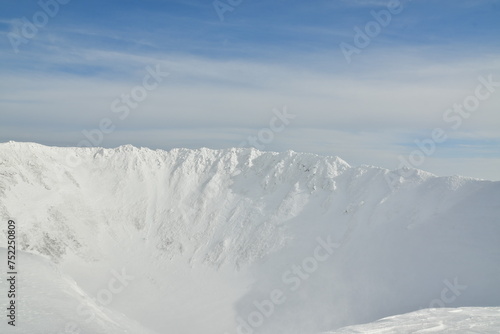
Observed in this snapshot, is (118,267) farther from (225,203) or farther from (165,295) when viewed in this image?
(225,203)

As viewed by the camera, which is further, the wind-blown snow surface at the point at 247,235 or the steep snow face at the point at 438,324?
the wind-blown snow surface at the point at 247,235

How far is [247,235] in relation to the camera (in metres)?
73.7

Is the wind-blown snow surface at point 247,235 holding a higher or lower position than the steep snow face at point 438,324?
higher

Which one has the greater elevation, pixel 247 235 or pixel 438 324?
pixel 247 235

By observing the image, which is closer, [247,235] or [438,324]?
[438,324]

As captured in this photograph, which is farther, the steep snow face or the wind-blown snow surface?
the wind-blown snow surface

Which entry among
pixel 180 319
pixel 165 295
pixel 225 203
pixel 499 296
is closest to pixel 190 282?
pixel 165 295

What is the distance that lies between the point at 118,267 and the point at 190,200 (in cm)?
2107

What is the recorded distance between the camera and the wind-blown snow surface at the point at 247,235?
52812 millimetres

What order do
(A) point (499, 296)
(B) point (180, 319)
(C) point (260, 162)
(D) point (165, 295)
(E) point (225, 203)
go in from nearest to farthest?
(A) point (499, 296)
(B) point (180, 319)
(D) point (165, 295)
(E) point (225, 203)
(C) point (260, 162)

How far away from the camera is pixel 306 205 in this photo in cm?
7481

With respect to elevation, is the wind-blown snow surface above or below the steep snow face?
above

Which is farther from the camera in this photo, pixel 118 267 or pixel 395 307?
pixel 118 267

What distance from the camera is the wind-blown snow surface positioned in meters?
52.8
